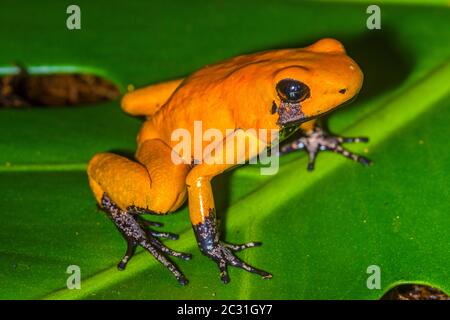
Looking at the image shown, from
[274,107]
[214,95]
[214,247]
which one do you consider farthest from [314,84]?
[214,247]

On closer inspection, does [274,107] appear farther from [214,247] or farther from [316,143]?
[214,247]

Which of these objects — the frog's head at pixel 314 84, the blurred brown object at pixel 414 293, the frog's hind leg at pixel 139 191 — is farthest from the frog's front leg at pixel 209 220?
the blurred brown object at pixel 414 293

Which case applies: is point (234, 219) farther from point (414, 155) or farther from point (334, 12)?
point (334, 12)

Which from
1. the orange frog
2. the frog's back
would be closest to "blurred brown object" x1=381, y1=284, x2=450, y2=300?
the orange frog

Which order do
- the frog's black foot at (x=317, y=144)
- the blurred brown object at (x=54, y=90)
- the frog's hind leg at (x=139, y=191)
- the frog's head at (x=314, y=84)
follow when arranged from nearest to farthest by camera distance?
the frog's head at (x=314, y=84), the frog's hind leg at (x=139, y=191), the frog's black foot at (x=317, y=144), the blurred brown object at (x=54, y=90)

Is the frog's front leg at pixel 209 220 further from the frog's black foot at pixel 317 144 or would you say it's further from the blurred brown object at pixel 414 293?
the blurred brown object at pixel 414 293
